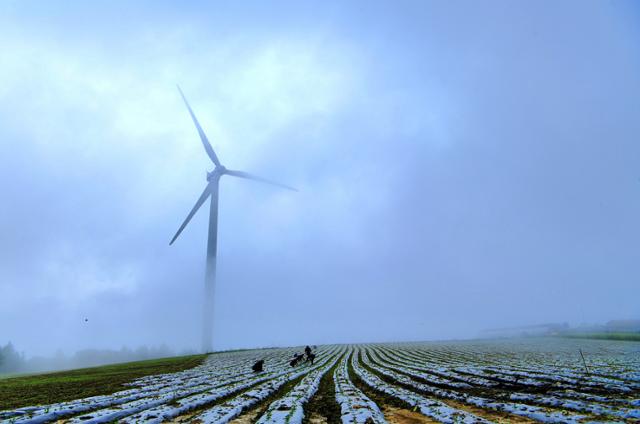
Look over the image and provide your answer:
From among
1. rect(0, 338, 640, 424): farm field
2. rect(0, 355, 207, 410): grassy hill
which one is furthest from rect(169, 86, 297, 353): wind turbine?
rect(0, 338, 640, 424): farm field

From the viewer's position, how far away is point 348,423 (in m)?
9.16

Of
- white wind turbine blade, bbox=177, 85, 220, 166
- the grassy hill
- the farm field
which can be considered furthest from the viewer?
white wind turbine blade, bbox=177, 85, 220, 166

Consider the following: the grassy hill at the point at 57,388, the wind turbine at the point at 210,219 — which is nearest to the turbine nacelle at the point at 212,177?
the wind turbine at the point at 210,219

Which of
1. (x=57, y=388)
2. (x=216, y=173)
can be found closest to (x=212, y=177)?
(x=216, y=173)

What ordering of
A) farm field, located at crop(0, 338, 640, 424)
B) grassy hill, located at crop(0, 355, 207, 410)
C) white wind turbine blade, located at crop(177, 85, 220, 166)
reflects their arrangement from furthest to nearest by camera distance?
white wind turbine blade, located at crop(177, 85, 220, 166) → grassy hill, located at crop(0, 355, 207, 410) → farm field, located at crop(0, 338, 640, 424)

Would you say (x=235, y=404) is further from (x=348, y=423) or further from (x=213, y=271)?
(x=213, y=271)

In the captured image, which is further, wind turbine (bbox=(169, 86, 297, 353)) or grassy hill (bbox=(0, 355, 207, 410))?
wind turbine (bbox=(169, 86, 297, 353))

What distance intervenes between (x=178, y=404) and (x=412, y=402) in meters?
8.61

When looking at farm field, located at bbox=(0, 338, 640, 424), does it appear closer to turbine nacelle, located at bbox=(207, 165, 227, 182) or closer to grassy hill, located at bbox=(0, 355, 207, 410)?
grassy hill, located at bbox=(0, 355, 207, 410)

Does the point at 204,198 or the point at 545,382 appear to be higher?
the point at 204,198

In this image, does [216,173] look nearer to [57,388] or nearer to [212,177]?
[212,177]

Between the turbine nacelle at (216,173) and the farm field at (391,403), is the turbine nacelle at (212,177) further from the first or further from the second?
the farm field at (391,403)

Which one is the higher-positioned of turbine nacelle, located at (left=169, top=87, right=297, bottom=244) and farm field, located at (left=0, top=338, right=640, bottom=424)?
turbine nacelle, located at (left=169, top=87, right=297, bottom=244)

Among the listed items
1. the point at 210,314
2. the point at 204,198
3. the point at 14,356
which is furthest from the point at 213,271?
the point at 14,356
